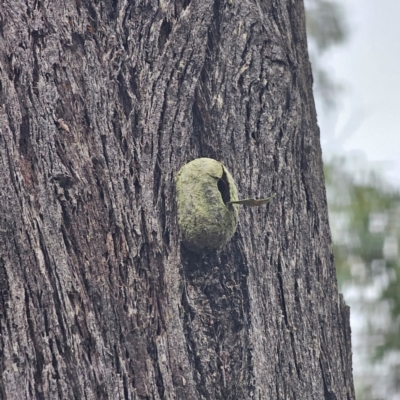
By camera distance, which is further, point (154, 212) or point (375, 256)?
point (375, 256)

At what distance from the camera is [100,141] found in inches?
60.9

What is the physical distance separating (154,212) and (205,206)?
4.9 inches

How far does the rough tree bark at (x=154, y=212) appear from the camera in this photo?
4.64 ft

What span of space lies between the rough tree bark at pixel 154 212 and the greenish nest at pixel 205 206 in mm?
27

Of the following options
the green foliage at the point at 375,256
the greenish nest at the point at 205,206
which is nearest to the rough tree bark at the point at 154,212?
the greenish nest at the point at 205,206

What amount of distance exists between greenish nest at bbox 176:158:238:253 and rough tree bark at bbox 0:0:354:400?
0.03 m

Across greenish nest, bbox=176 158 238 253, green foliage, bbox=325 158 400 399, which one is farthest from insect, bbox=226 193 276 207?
green foliage, bbox=325 158 400 399

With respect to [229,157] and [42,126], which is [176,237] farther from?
[42,126]

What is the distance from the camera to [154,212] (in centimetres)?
157

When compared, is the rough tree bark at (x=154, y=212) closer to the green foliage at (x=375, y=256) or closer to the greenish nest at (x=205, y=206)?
the greenish nest at (x=205, y=206)

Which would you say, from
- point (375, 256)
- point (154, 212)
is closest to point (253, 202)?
point (154, 212)

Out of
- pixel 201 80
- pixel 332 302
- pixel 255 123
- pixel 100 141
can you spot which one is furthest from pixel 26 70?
pixel 332 302

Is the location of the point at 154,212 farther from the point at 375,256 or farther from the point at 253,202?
the point at 375,256

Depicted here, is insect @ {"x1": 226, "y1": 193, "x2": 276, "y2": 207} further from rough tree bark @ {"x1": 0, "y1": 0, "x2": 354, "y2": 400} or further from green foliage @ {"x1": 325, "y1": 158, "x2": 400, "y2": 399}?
green foliage @ {"x1": 325, "y1": 158, "x2": 400, "y2": 399}
